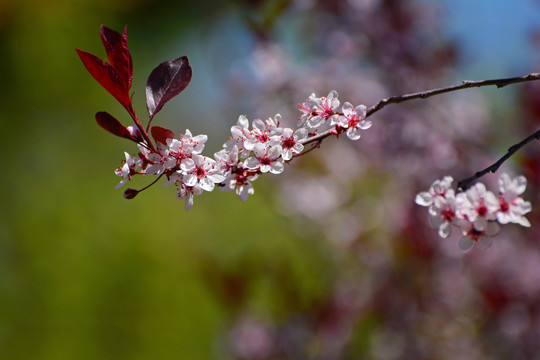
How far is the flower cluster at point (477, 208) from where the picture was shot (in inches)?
22.6

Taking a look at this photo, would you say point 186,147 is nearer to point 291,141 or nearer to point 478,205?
point 291,141

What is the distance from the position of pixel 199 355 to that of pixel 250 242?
135 cm

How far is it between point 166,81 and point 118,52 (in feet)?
0.22

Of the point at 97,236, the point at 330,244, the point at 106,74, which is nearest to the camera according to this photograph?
the point at 106,74

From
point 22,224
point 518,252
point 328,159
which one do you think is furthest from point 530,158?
point 22,224

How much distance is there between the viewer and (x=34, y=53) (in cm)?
555

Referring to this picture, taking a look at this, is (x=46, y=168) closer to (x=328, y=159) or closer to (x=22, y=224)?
(x=22, y=224)

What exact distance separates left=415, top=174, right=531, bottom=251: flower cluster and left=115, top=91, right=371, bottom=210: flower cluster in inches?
5.4

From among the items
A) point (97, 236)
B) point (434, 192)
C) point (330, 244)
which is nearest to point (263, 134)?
point (434, 192)

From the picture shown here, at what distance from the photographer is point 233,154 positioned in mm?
599

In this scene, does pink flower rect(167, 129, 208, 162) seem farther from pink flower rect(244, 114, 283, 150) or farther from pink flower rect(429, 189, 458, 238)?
pink flower rect(429, 189, 458, 238)

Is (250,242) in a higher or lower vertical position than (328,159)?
higher

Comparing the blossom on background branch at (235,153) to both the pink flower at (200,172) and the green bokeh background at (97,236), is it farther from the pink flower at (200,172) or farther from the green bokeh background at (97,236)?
the green bokeh background at (97,236)

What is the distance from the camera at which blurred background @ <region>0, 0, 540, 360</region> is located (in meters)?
1.64
